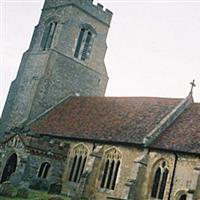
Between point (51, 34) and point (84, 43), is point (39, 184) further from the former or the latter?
point (51, 34)

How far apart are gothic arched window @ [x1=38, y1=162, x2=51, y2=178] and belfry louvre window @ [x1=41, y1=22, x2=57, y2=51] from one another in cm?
1445

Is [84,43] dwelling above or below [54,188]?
above

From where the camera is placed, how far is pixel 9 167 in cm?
3319

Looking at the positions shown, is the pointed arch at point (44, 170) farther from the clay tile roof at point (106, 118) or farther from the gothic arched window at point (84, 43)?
the gothic arched window at point (84, 43)

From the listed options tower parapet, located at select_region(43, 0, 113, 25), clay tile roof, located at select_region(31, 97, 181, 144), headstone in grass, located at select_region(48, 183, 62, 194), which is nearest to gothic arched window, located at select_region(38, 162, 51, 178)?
headstone in grass, located at select_region(48, 183, 62, 194)

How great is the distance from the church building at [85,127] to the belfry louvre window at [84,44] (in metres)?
0.10

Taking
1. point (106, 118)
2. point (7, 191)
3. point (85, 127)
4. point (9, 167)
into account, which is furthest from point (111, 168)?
point (9, 167)

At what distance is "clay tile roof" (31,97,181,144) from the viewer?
104 ft

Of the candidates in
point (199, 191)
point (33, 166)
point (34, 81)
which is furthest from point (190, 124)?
point (34, 81)

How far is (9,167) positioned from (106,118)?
8.60m

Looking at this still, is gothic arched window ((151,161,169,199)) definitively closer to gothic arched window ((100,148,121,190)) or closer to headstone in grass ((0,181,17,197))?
gothic arched window ((100,148,121,190))

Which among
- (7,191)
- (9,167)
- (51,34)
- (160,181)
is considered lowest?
(7,191)

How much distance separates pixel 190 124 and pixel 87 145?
7993 mm

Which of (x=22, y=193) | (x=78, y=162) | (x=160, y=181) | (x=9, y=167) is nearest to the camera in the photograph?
(x=22, y=193)
